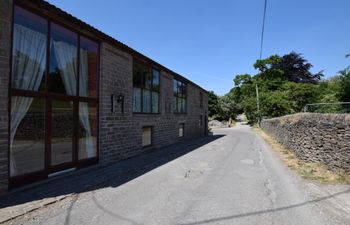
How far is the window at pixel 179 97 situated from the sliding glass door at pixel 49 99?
964cm

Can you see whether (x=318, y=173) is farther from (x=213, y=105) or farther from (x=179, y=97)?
(x=213, y=105)

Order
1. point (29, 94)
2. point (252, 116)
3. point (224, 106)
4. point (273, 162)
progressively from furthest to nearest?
1. point (224, 106)
2. point (252, 116)
3. point (273, 162)
4. point (29, 94)

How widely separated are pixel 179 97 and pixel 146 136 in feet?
21.1

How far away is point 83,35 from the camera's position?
8953mm

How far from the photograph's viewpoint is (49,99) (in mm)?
7332

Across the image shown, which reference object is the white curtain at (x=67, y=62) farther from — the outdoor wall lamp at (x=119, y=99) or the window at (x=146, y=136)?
the window at (x=146, y=136)

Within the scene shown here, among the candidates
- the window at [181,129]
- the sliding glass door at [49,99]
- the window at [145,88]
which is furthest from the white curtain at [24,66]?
the window at [181,129]

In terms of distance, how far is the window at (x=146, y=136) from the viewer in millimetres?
13594

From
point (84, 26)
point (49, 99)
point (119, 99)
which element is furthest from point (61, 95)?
point (119, 99)

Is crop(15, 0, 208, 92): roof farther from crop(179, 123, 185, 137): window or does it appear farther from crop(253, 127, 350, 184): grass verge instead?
crop(253, 127, 350, 184): grass verge

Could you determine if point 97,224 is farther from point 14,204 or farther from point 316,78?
point 316,78

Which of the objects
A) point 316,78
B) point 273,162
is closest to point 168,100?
point 273,162

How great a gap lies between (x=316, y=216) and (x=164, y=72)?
12674mm

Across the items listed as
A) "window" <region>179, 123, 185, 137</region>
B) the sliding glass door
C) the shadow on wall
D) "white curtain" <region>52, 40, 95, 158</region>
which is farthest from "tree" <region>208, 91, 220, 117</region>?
"white curtain" <region>52, 40, 95, 158</region>
